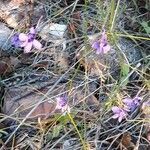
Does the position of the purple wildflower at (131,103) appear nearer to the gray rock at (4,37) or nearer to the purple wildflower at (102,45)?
the purple wildflower at (102,45)

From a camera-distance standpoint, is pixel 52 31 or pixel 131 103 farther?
pixel 52 31

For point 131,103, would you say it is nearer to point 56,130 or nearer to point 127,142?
point 127,142

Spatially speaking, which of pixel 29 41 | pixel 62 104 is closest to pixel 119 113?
pixel 62 104

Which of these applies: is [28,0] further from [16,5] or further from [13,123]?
[13,123]

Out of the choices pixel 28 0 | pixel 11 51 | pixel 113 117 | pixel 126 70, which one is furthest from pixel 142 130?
pixel 28 0

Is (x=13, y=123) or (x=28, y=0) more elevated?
(x=28, y=0)

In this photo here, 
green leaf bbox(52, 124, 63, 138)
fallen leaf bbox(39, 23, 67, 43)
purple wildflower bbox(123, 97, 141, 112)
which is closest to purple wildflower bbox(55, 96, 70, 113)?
green leaf bbox(52, 124, 63, 138)

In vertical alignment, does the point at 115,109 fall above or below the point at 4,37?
below
